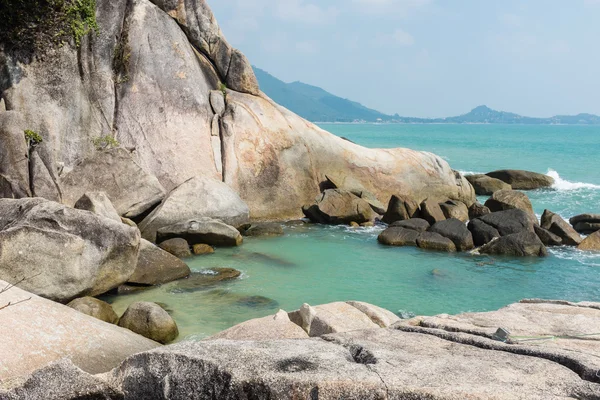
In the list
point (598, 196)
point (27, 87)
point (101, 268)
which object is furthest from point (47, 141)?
point (598, 196)

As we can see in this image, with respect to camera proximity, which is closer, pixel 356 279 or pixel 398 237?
pixel 356 279

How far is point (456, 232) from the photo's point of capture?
19141 mm

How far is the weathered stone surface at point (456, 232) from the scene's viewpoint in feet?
61.4

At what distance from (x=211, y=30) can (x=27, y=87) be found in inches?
290

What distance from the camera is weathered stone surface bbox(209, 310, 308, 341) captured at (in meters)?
7.81

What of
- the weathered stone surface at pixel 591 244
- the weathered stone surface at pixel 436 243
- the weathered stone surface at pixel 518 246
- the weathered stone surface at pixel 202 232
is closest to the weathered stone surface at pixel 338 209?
the weathered stone surface at pixel 436 243

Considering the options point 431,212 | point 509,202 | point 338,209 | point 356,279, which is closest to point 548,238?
point 431,212

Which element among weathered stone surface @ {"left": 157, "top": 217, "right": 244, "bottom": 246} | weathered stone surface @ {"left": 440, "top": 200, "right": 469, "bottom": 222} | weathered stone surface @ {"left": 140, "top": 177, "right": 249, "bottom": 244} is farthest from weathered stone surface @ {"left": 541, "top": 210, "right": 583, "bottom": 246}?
weathered stone surface @ {"left": 157, "top": 217, "right": 244, "bottom": 246}

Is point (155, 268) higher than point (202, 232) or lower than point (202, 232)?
lower

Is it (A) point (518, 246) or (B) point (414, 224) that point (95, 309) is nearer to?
(B) point (414, 224)

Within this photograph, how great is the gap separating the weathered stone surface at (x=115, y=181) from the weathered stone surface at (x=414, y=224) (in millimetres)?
8129

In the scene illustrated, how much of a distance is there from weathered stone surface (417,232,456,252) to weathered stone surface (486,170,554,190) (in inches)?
751

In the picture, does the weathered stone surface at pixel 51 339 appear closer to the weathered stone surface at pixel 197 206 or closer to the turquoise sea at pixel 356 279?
the turquoise sea at pixel 356 279

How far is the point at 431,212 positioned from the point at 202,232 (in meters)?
8.46
